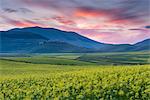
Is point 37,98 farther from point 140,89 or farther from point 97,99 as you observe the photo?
point 140,89

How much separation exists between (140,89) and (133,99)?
900mm

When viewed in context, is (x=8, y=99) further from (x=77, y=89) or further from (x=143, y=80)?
(x=143, y=80)

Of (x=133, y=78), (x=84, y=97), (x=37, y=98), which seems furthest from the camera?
(x=133, y=78)

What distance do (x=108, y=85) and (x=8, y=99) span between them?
634 centimetres

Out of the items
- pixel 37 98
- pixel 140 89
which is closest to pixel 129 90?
pixel 140 89

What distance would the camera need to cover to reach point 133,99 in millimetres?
18688

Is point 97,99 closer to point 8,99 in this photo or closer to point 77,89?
point 77,89

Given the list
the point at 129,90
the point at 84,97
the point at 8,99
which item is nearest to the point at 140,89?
the point at 129,90

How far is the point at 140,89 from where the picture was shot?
63.2ft

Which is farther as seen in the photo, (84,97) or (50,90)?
(50,90)

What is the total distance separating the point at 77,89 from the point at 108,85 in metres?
1.85

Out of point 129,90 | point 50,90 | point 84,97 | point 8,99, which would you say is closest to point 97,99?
point 84,97

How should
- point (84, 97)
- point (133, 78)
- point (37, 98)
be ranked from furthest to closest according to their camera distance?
point (133, 78) < point (37, 98) < point (84, 97)

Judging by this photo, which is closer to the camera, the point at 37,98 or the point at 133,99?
the point at 133,99
